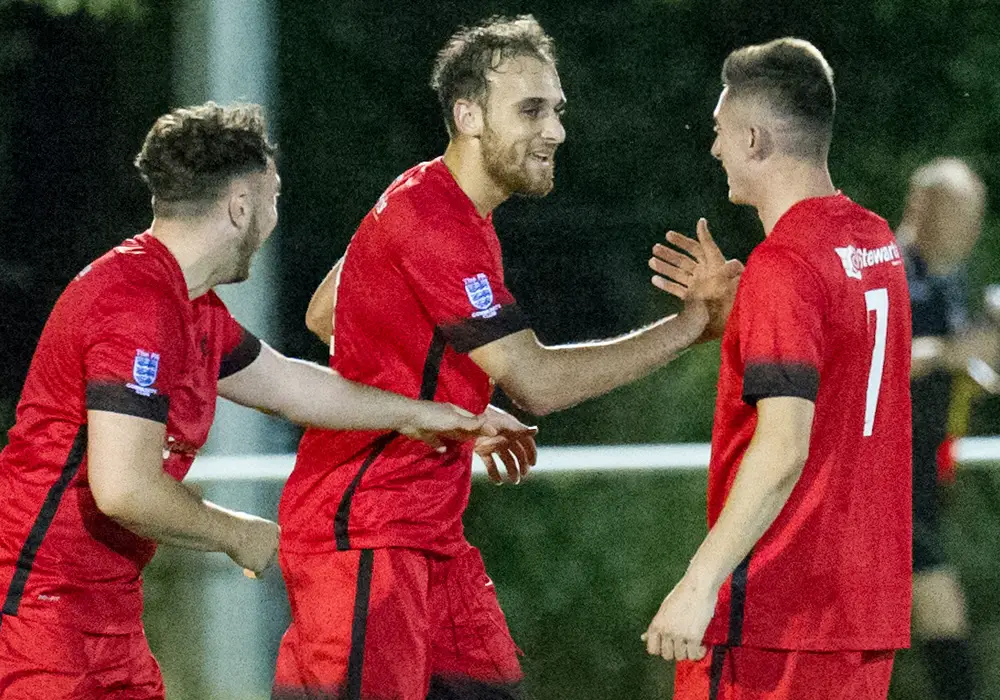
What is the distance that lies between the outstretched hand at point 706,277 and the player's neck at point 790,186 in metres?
0.52

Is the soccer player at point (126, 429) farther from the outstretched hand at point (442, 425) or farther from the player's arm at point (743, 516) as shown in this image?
the player's arm at point (743, 516)

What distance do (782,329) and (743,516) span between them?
0.33m

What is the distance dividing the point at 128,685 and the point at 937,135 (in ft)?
12.0

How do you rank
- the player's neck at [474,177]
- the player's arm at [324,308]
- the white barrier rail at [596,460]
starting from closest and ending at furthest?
the player's neck at [474,177] < the player's arm at [324,308] < the white barrier rail at [596,460]

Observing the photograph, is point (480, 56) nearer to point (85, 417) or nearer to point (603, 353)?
point (603, 353)

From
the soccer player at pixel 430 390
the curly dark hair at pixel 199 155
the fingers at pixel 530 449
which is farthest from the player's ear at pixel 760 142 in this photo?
the curly dark hair at pixel 199 155

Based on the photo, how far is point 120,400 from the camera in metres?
2.93

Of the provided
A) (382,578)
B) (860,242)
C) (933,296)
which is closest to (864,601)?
(860,242)

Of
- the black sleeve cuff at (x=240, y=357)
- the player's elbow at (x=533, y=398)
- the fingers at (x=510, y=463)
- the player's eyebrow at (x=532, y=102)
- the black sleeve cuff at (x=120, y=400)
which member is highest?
the player's eyebrow at (x=532, y=102)

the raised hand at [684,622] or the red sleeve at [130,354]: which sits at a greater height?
the red sleeve at [130,354]

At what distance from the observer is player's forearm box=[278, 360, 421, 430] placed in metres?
3.41

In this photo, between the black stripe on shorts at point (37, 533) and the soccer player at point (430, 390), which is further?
the soccer player at point (430, 390)

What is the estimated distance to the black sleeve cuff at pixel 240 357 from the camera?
353cm

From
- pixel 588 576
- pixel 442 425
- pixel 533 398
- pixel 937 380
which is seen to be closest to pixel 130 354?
pixel 442 425
